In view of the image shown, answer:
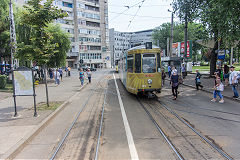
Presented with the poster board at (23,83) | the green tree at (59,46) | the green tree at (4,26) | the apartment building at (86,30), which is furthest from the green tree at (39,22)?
the apartment building at (86,30)

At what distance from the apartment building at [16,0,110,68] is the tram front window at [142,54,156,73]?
48.8 meters

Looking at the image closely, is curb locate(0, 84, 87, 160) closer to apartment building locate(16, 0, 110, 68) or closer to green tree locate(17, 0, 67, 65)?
green tree locate(17, 0, 67, 65)

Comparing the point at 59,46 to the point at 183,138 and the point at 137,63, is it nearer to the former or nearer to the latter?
the point at 137,63

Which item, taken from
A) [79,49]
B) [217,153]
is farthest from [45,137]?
[79,49]

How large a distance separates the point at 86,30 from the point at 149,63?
5893 cm

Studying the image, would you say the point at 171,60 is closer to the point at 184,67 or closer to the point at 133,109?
the point at 184,67

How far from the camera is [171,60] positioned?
24.8 m

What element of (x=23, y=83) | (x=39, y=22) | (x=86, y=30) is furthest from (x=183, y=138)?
(x=86, y=30)

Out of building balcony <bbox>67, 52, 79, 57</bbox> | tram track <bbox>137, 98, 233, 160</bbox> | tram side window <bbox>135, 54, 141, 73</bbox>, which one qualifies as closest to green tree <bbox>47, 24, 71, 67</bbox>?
tram side window <bbox>135, 54, 141, 73</bbox>

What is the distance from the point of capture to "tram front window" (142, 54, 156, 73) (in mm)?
10094

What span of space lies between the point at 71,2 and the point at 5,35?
46.0 m

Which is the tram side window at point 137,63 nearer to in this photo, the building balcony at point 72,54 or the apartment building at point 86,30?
the apartment building at point 86,30

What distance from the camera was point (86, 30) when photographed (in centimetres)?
6500

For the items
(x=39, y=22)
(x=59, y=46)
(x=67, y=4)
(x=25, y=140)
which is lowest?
(x=25, y=140)
